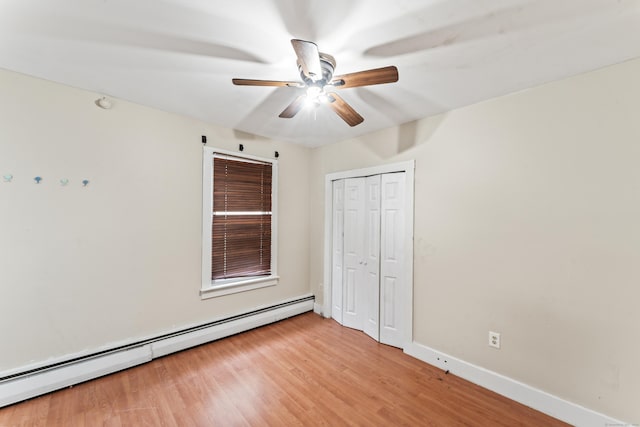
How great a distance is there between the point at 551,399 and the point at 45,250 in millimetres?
4116

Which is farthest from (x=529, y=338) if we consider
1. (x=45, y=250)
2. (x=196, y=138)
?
(x=45, y=250)

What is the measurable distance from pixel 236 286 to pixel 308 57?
2664mm

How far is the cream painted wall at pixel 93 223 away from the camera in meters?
1.94

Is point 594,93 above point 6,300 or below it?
above

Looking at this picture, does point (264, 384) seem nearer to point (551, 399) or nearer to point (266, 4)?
point (551, 399)

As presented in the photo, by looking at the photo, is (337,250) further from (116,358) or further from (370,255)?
(116,358)

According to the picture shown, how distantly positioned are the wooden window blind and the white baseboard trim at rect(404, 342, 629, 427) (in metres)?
2.16

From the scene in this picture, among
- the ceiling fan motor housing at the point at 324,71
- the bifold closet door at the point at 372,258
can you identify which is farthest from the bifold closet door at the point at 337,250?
the ceiling fan motor housing at the point at 324,71

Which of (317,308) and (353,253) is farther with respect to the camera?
(317,308)

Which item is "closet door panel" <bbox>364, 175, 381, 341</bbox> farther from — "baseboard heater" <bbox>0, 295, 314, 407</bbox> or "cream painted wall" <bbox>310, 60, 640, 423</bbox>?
"baseboard heater" <bbox>0, 295, 314, 407</bbox>

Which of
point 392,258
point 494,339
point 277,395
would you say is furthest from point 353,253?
point 277,395

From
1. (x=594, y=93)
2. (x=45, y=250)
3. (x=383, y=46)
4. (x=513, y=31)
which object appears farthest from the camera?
(x=45, y=250)

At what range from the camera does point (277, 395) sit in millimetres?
2041

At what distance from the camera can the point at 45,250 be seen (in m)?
2.04
